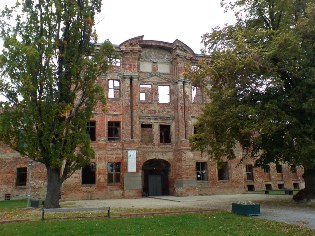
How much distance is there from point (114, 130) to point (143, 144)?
2.82 metres

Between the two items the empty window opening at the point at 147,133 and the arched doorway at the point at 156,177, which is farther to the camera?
the arched doorway at the point at 156,177

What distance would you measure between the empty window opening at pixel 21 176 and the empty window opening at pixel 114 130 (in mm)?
8021

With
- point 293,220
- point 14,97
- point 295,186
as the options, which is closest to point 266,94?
point 293,220

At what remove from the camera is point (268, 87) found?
1858cm

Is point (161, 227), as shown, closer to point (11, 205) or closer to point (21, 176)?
point (11, 205)

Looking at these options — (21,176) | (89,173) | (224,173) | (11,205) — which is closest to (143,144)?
(89,173)

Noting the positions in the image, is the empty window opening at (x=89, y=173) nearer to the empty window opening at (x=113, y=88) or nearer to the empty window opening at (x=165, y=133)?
the empty window opening at (x=113, y=88)

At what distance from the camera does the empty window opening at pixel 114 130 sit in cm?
2946

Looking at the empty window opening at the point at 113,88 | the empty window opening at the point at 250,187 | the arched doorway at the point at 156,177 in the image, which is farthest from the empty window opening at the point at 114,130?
the empty window opening at the point at 250,187

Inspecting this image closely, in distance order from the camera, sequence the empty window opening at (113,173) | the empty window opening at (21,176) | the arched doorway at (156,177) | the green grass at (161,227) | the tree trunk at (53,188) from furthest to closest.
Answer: the arched doorway at (156,177) → the empty window opening at (21,176) → the empty window opening at (113,173) → the tree trunk at (53,188) → the green grass at (161,227)

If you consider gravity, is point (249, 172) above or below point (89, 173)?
below

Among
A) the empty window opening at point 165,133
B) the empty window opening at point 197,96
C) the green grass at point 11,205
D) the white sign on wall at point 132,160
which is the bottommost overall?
the green grass at point 11,205

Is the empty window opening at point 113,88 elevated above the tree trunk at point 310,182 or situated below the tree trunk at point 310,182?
above

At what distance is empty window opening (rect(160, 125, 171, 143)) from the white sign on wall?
327cm
